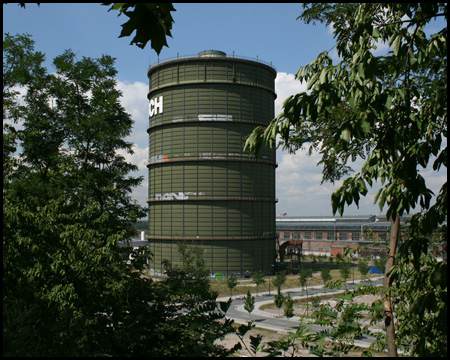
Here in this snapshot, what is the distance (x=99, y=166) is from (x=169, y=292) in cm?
1086

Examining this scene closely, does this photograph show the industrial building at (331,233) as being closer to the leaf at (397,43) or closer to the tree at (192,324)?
the tree at (192,324)

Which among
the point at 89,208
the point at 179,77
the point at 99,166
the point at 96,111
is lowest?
the point at 89,208

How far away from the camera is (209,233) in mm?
50000

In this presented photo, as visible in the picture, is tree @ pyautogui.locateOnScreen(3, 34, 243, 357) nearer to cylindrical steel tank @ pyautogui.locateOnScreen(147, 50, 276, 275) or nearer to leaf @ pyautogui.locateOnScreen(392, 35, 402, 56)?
leaf @ pyautogui.locateOnScreen(392, 35, 402, 56)

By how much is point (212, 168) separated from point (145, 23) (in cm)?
4698

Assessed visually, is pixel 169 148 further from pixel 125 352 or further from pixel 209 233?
pixel 125 352

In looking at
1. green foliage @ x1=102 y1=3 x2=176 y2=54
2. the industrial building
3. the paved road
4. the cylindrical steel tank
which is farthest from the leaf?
the industrial building

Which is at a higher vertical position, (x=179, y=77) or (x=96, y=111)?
(x=179, y=77)

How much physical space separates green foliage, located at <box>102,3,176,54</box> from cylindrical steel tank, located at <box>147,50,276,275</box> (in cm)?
4662

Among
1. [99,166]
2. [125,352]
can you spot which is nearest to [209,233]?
→ [99,166]

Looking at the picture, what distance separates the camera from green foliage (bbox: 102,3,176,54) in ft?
10.9

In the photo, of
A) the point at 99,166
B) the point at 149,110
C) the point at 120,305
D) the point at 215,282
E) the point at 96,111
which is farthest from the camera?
the point at 149,110

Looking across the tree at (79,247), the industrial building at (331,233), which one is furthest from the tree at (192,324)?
the industrial building at (331,233)

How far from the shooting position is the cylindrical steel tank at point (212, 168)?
50.2 meters
